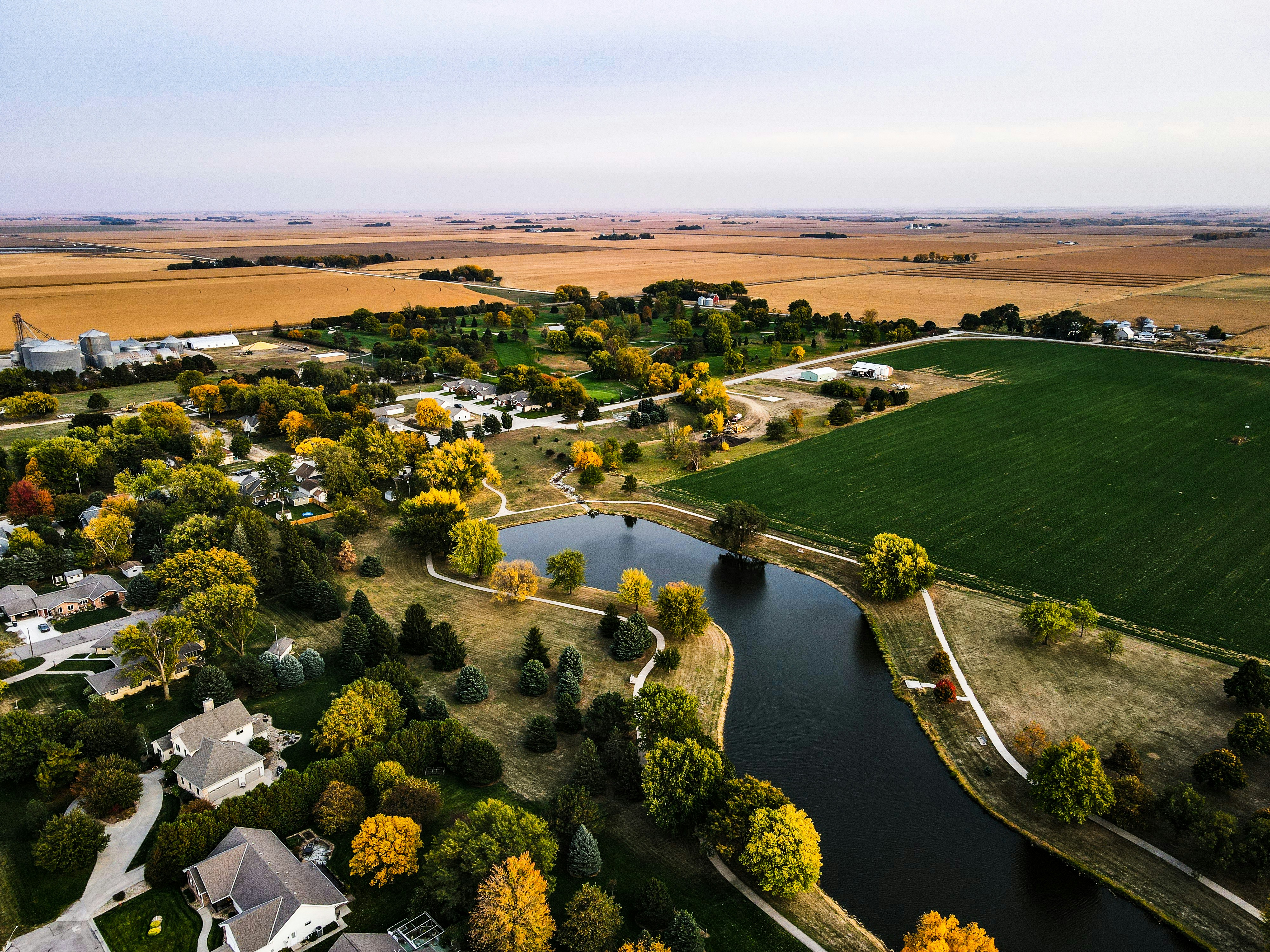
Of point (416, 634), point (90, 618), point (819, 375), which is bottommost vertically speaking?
point (90, 618)

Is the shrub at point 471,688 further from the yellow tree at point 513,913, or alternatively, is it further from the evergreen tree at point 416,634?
the yellow tree at point 513,913

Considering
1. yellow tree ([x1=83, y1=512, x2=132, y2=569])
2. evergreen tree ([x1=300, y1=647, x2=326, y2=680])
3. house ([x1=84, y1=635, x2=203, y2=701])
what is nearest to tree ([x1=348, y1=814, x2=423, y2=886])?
evergreen tree ([x1=300, y1=647, x2=326, y2=680])

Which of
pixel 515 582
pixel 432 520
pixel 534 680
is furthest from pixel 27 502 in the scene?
pixel 534 680

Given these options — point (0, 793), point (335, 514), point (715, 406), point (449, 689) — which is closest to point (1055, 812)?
point (449, 689)

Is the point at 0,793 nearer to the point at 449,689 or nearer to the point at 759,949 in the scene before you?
the point at 449,689

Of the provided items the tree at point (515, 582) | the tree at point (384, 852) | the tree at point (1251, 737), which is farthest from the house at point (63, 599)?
the tree at point (1251, 737)

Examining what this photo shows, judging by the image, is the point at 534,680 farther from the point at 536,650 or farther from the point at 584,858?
the point at 584,858

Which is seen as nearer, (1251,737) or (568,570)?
(1251,737)

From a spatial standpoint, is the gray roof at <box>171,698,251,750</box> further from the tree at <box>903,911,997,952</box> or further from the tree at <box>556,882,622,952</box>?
the tree at <box>903,911,997,952</box>
